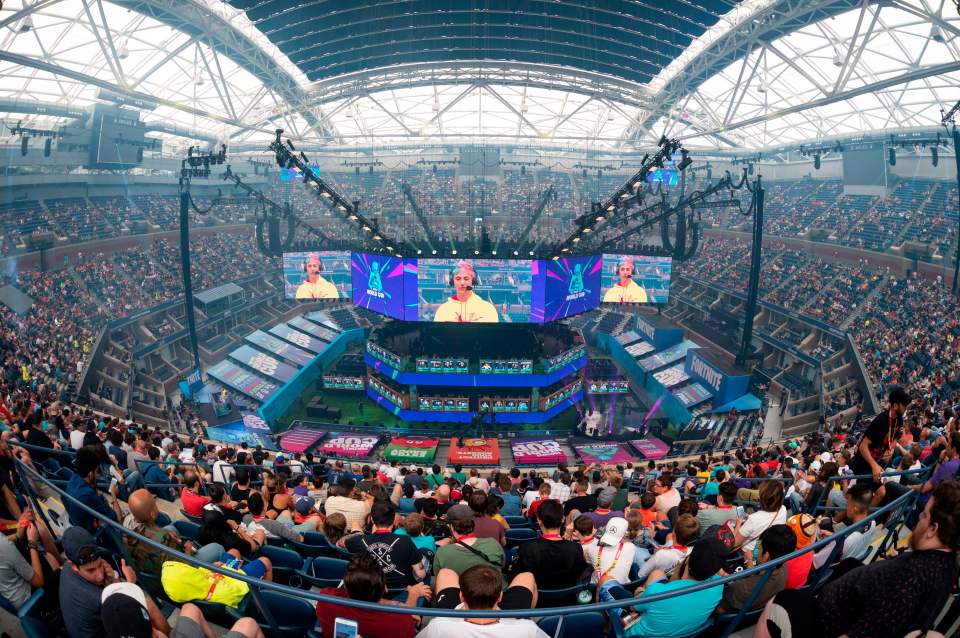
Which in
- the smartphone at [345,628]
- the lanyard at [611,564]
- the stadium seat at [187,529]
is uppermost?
the smartphone at [345,628]

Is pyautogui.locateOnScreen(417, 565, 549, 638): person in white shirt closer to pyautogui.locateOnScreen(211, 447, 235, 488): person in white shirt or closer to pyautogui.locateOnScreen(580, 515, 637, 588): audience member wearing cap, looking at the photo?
pyautogui.locateOnScreen(580, 515, 637, 588): audience member wearing cap

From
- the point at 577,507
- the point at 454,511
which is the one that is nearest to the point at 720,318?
the point at 577,507

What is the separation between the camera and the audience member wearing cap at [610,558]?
4277 mm

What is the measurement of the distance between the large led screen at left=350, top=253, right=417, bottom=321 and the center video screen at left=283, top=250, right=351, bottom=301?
7.68 ft

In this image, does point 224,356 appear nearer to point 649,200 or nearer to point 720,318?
point 720,318

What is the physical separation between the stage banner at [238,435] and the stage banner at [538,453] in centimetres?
999

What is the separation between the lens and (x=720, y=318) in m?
34.0

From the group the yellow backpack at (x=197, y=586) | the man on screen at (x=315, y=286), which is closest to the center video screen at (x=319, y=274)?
the man on screen at (x=315, y=286)

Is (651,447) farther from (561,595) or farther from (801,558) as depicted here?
(561,595)

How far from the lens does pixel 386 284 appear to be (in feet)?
83.0

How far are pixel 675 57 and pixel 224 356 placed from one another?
1264 inches

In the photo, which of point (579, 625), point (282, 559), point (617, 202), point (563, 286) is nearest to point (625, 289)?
point (617, 202)

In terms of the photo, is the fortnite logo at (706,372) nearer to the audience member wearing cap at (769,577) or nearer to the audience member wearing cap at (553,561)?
the audience member wearing cap at (769,577)

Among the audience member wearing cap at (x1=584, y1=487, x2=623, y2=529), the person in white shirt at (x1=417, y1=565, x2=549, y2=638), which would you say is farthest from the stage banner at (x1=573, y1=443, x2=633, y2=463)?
the person in white shirt at (x1=417, y1=565, x2=549, y2=638)
